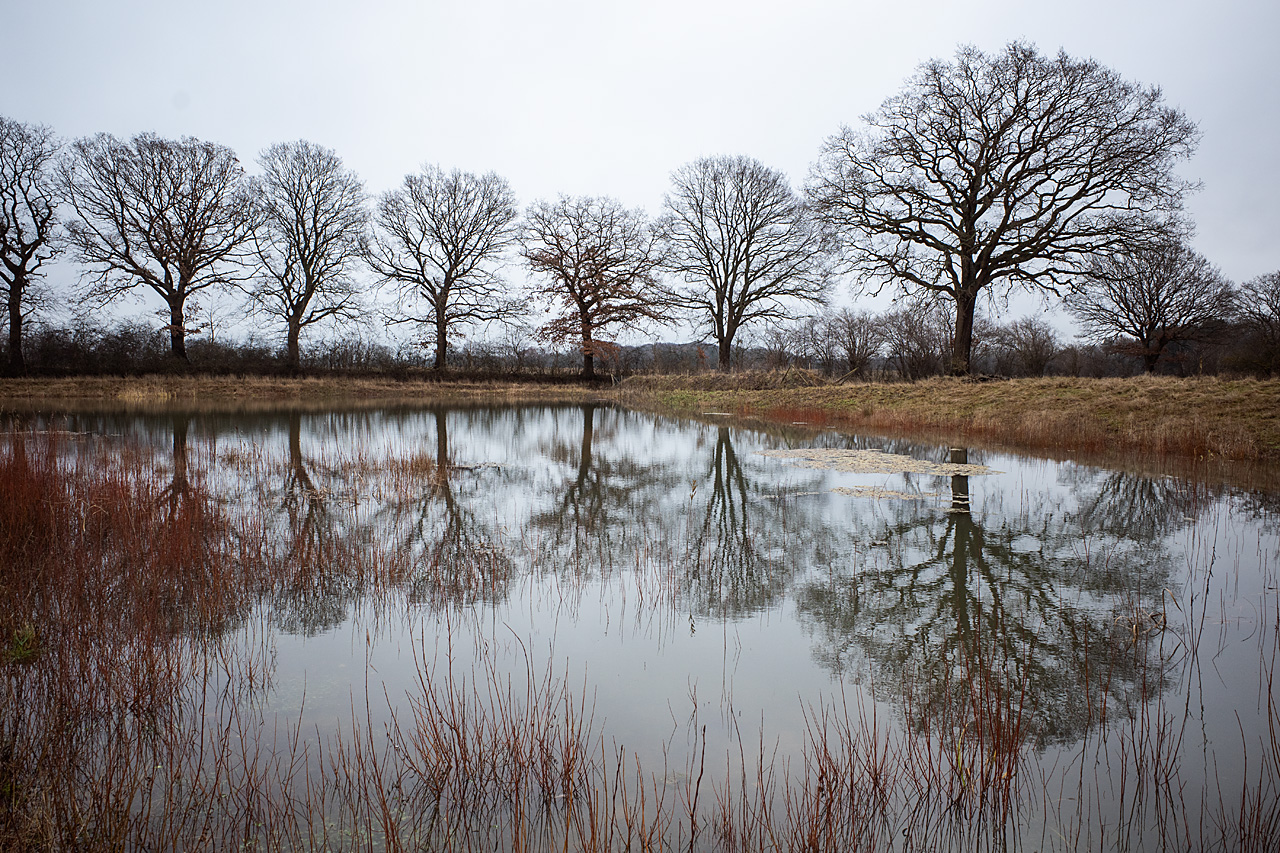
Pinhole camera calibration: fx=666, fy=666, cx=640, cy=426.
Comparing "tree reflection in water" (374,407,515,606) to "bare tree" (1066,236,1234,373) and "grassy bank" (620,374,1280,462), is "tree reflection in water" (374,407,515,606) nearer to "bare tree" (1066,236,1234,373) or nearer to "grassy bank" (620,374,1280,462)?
"grassy bank" (620,374,1280,462)

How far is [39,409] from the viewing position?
19484 millimetres

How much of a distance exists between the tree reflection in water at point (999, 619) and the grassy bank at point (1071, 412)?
6429 mm

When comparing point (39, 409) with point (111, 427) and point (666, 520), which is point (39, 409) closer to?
point (111, 427)

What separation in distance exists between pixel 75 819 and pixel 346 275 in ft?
103

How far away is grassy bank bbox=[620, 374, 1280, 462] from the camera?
1078 cm

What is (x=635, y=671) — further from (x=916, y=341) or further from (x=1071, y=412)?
(x=916, y=341)

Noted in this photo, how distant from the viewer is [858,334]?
149 feet

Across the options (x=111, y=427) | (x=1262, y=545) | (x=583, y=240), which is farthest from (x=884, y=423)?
(x=583, y=240)

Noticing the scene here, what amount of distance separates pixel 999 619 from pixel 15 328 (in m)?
33.4

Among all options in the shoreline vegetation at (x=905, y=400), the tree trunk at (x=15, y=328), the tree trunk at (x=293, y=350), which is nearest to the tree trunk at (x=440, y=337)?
the shoreline vegetation at (x=905, y=400)

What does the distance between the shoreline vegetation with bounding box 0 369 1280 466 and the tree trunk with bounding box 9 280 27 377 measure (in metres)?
1.73

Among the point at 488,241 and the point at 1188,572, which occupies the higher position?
the point at 488,241

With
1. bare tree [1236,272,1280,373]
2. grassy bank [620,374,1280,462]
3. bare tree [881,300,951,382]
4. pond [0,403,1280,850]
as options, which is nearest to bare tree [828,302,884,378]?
bare tree [881,300,951,382]

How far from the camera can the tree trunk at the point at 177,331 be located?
2662 cm
